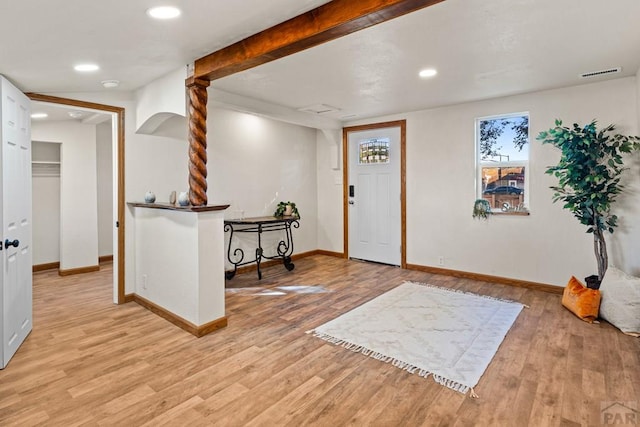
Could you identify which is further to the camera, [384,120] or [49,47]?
[384,120]

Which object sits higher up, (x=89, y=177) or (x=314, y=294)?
(x=89, y=177)

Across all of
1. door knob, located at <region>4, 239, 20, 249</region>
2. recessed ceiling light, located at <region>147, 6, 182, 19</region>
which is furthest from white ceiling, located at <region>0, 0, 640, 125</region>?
door knob, located at <region>4, 239, 20, 249</region>

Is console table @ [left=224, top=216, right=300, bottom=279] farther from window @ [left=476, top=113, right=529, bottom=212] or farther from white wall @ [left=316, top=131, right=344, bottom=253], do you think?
window @ [left=476, top=113, right=529, bottom=212]

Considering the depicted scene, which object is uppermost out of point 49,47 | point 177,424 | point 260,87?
point 260,87

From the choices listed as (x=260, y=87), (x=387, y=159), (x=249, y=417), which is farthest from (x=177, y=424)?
(x=387, y=159)

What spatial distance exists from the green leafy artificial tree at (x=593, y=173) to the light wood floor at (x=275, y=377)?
892mm

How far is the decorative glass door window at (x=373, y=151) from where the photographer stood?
5504 mm

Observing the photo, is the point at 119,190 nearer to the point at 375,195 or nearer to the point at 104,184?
the point at 104,184

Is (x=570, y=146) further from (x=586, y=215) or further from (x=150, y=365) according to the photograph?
(x=150, y=365)

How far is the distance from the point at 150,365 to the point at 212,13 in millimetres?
2306

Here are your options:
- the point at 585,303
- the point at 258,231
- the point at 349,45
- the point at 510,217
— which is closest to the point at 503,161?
the point at 510,217

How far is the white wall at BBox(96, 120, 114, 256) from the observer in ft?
18.9

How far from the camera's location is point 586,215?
138 inches

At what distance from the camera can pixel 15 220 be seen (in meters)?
2.62
